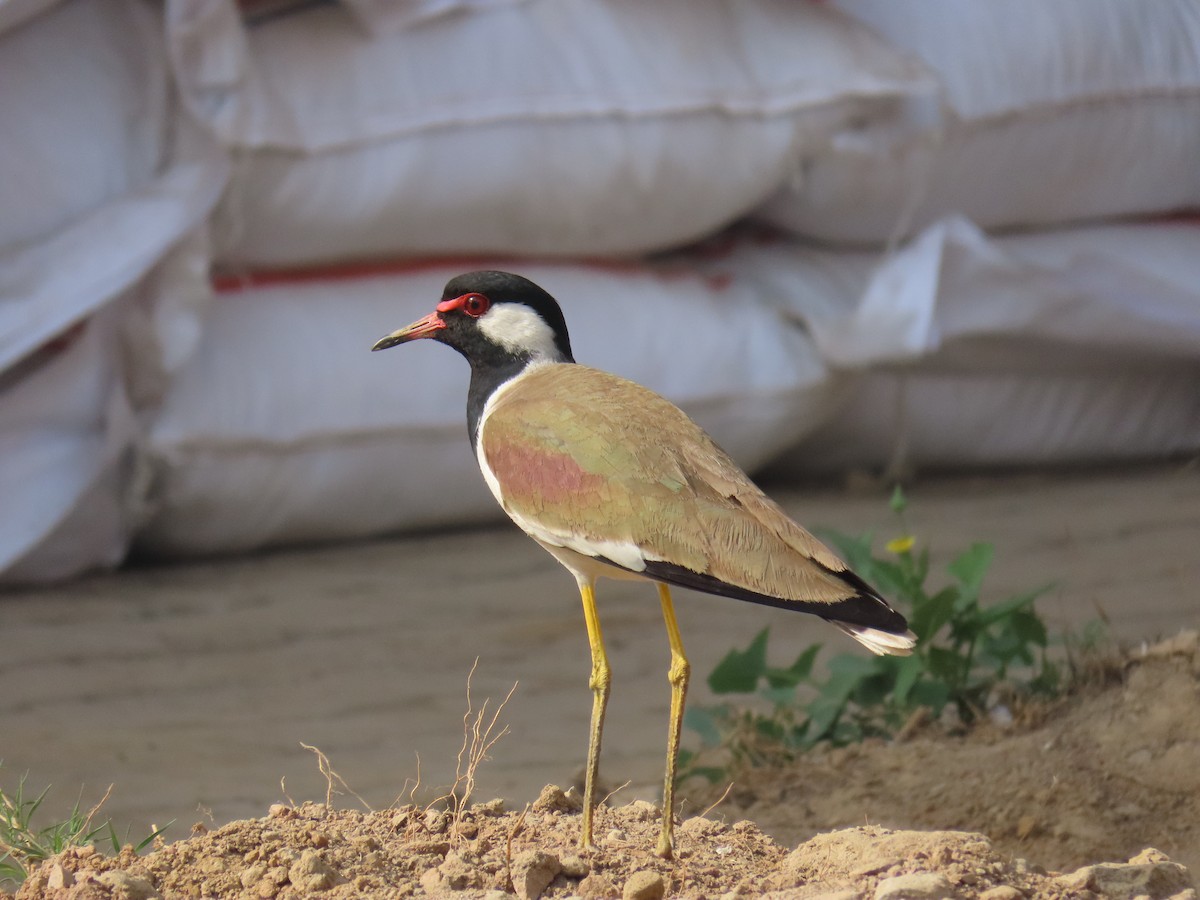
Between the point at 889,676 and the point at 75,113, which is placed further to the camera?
the point at 75,113

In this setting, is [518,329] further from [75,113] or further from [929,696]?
[75,113]

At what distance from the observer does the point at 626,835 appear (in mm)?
1338

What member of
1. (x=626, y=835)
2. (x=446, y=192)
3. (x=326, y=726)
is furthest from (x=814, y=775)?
(x=446, y=192)

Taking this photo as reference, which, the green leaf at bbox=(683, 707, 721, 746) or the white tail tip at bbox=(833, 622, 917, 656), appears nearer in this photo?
the white tail tip at bbox=(833, 622, 917, 656)

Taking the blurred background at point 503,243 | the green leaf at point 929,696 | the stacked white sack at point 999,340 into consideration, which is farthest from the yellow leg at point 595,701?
the stacked white sack at point 999,340

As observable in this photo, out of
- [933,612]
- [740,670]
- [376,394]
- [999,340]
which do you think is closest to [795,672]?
[740,670]

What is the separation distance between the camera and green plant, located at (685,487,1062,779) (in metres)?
1.86

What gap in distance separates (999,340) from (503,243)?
3.51 feet

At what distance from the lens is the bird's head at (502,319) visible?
4.33 feet

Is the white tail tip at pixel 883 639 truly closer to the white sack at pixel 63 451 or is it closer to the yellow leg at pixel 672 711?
the yellow leg at pixel 672 711

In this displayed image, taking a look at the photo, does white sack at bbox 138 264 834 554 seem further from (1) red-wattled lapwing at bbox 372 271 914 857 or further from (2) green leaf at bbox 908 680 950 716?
(1) red-wattled lapwing at bbox 372 271 914 857

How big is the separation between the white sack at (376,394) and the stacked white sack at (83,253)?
0.12m

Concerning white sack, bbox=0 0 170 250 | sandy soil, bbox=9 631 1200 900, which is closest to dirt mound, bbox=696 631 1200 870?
sandy soil, bbox=9 631 1200 900

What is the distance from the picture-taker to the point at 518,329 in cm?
132
